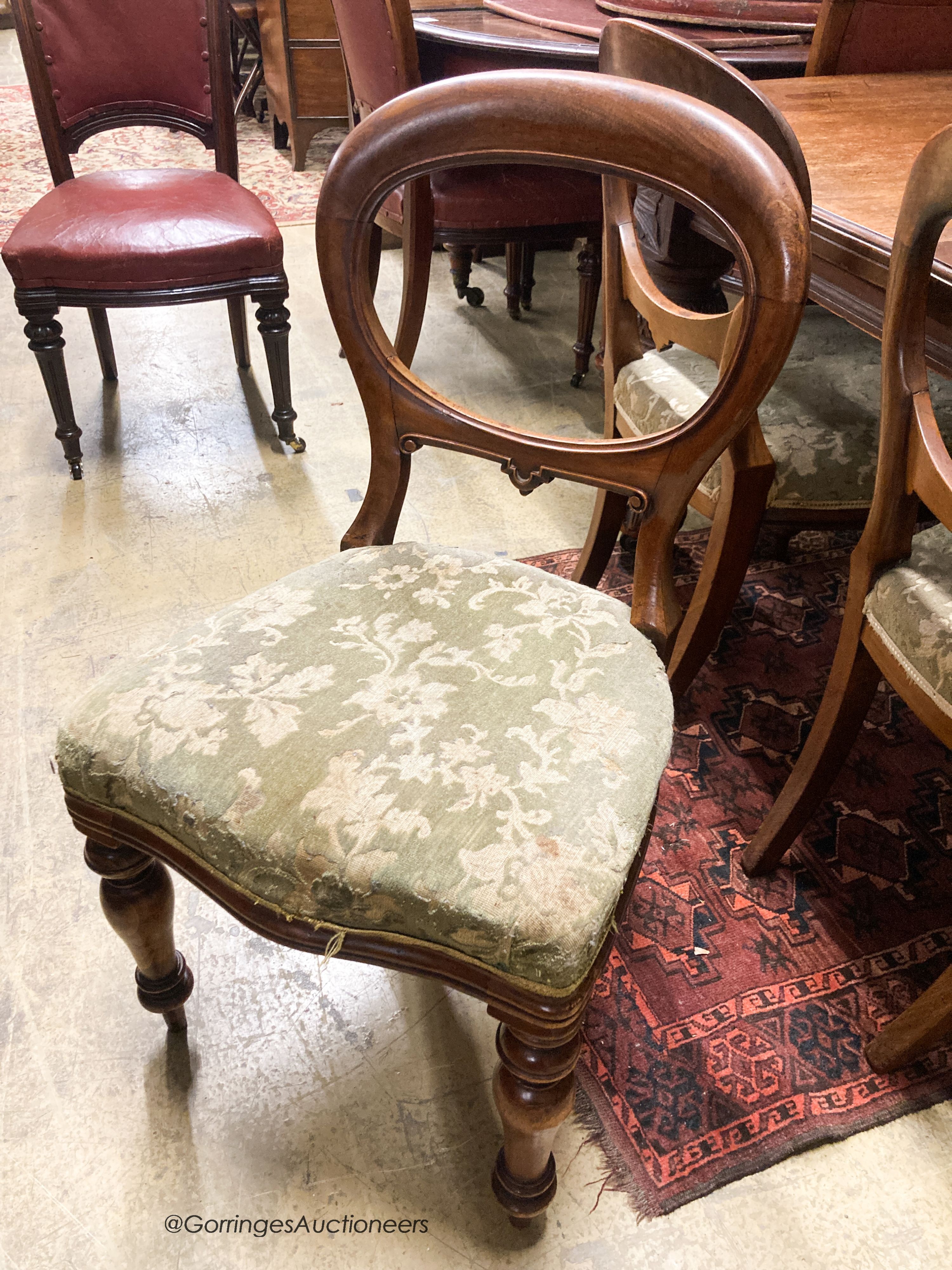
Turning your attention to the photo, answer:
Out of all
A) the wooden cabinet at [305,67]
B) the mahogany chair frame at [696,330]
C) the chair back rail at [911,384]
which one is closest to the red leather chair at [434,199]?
the mahogany chair frame at [696,330]

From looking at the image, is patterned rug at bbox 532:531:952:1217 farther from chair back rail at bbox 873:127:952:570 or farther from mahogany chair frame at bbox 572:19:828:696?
chair back rail at bbox 873:127:952:570

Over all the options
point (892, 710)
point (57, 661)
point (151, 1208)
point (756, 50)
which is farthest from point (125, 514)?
point (756, 50)

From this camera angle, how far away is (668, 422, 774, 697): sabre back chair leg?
1.18 m

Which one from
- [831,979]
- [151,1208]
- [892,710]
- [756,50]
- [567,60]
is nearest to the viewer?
[151,1208]

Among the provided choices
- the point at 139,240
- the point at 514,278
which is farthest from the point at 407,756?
the point at 514,278

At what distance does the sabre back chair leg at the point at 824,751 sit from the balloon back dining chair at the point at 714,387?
0.73ft

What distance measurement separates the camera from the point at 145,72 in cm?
199

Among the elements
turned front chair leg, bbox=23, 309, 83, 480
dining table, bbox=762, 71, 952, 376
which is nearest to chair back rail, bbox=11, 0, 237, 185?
turned front chair leg, bbox=23, 309, 83, 480

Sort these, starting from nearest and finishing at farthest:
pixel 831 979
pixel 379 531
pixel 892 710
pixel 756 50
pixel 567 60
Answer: pixel 379 531, pixel 831 979, pixel 892 710, pixel 567 60, pixel 756 50

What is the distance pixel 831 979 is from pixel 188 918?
86cm

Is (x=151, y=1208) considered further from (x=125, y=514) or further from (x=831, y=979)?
(x=125, y=514)

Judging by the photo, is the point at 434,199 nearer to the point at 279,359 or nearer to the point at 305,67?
the point at 279,359

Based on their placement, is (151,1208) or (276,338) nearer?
(151,1208)

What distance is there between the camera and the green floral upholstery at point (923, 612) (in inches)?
35.7
